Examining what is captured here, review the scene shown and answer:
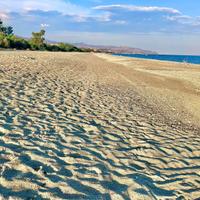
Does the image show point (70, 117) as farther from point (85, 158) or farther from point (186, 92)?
point (186, 92)

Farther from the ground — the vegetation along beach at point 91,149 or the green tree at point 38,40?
the green tree at point 38,40

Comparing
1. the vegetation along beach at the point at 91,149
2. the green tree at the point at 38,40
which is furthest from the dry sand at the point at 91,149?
the green tree at the point at 38,40

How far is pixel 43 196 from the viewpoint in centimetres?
500

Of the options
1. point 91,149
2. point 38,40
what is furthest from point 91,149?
point 38,40

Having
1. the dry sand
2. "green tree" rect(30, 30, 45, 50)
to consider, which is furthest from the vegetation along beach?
"green tree" rect(30, 30, 45, 50)

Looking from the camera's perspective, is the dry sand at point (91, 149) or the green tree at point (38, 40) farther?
the green tree at point (38, 40)

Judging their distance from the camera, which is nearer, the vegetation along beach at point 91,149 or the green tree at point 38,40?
the vegetation along beach at point 91,149

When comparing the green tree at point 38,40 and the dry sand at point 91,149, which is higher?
the green tree at point 38,40

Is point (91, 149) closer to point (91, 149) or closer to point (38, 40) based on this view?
point (91, 149)

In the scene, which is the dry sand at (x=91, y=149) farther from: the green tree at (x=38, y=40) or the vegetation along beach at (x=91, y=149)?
the green tree at (x=38, y=40)

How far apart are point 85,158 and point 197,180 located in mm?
2197

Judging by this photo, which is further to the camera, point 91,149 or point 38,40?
point 38,40

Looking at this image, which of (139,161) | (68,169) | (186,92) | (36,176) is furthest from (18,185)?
(186,92)

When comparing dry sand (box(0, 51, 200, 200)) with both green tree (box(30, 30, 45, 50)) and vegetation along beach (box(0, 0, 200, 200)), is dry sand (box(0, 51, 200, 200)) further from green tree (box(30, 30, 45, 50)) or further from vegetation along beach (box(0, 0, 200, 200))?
green tree (box(30, 30, 45, 50))
